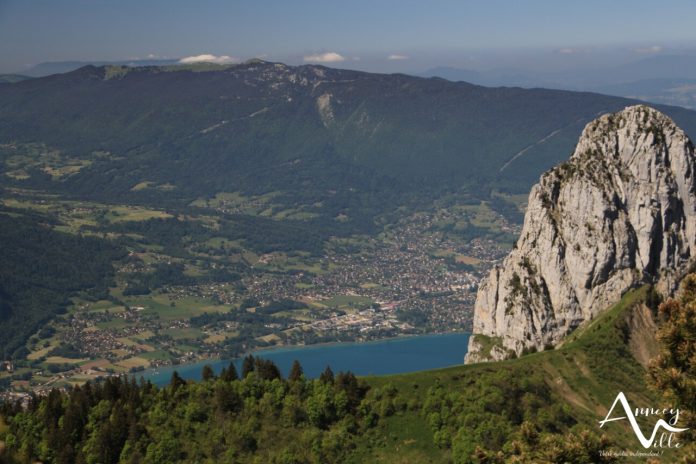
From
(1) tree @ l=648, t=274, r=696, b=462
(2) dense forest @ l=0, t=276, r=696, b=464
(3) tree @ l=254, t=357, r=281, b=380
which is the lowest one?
(2) dense forest @ l=0, t=276, r=696, b=464

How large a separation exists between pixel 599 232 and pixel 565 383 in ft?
58.8

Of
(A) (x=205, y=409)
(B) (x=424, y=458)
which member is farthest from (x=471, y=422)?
(A) (x=205, y=409)

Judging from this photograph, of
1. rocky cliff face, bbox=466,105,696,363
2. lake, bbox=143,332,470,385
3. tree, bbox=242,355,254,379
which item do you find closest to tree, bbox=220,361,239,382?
tree, bbox=242,355,254,379

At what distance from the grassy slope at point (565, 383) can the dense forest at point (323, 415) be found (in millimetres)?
93

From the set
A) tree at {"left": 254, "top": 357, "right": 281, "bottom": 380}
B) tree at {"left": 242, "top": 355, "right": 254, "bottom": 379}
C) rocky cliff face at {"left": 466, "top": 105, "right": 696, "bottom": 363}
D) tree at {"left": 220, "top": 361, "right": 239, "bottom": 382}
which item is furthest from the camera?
rocky cliff face at {"left": 466, "top": 105, "right": 696, "bottom": 363}

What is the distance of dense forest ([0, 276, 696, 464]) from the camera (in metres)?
66.9

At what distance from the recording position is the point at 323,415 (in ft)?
228

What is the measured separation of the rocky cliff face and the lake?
76.6 metres

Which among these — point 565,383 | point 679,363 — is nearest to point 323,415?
point 565,383

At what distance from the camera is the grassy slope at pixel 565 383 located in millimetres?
66750

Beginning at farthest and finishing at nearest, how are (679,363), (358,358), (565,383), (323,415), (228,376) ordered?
(358,358), (228,376), (565,383), (323,415), (679,363)

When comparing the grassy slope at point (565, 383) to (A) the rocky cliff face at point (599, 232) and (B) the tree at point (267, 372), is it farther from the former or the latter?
(B) the tree at point (267, 372)

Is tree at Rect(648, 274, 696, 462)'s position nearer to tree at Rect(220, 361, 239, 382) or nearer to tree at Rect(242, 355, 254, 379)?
tree at Rect(220, 361, 239, 382)

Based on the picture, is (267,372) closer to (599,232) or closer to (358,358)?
(599,232)
